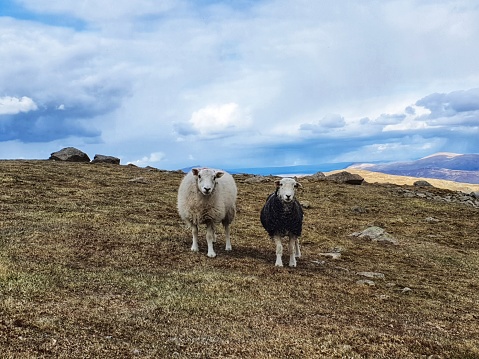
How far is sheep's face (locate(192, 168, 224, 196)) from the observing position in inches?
626

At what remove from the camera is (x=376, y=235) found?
82.1 ft

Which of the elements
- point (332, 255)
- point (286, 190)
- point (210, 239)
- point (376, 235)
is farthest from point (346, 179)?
point (286, 190)

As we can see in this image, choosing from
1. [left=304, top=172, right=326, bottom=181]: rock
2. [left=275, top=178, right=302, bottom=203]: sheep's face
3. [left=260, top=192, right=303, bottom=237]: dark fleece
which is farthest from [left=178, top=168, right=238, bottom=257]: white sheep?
[left=304, top=172, right=326, bottom=181]: rock

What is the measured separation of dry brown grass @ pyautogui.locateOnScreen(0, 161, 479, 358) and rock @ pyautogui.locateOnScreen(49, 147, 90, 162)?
3309 cm

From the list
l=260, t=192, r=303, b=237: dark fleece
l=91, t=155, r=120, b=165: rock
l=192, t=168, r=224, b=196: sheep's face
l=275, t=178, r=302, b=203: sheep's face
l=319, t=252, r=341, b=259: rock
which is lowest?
l=319, t=252, r=341, b=259: rock

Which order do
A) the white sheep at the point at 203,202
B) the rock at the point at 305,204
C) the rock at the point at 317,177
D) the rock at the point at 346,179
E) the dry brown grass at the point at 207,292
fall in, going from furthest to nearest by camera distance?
the rock at the point at 317,177, the rock at the point at 346,179, the rock at the point at 305,204, the white sheep at the point at 203,202, the dry brown grass at the point at 207,292

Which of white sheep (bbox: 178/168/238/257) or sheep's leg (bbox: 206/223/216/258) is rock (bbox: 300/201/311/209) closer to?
white sheep (bbox: 178/168/238/257)

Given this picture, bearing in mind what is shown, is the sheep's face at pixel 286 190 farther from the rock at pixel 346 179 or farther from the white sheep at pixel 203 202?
the rock at pixel 346 179

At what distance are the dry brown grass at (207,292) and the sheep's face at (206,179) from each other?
8.14 ft

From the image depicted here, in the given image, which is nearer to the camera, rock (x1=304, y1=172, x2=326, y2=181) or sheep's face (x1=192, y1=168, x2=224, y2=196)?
sheep's face (x1=192, y1=168, x2=224, y2=196)

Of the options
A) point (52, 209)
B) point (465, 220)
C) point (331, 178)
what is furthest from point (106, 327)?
point (331, 178)

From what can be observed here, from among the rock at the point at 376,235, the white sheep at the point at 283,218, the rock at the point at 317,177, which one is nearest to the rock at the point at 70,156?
the rock at the point at 317,177

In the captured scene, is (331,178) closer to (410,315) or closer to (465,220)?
(465,220)

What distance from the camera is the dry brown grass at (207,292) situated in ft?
27.2
